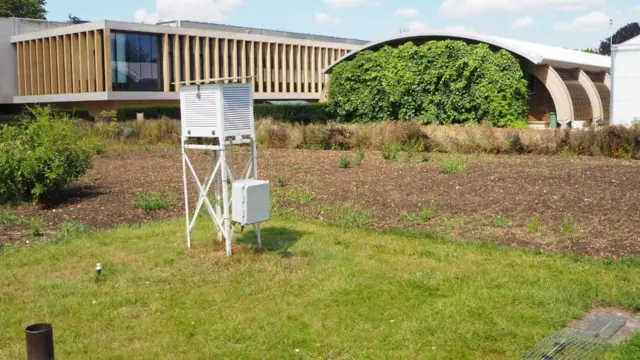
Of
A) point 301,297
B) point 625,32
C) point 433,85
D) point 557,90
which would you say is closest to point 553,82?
point 557,90

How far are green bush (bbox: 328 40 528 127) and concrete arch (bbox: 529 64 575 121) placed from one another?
1373mm

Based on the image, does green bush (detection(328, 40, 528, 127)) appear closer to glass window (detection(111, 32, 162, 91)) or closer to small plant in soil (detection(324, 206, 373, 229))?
glass window (detection(111, 32, 162, 91))

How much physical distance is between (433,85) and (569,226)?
68.9 ft

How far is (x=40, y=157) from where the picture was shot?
11.3 m

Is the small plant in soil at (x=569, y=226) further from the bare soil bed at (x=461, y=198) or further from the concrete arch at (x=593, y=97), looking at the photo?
the concrete arch at (x=593, y=97)

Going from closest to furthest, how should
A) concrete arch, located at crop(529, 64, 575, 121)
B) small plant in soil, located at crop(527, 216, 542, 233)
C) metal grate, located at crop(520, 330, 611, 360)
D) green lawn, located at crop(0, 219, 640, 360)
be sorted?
metal grate, located at crop(520, 330, 611, 360)
green lawn, located at crop(0, 219, 640, 360)
small plant in soil, located at crop(527, 216, 542, 233)
concrete arch, located at crop(529, 64, 575, 121)

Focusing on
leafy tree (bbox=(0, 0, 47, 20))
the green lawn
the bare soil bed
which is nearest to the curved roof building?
the bare soil bed

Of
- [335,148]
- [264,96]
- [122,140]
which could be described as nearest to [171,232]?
[335,148]

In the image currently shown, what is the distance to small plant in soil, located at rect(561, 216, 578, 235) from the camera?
358 inches

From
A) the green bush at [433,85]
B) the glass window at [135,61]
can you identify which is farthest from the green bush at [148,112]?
the green bush at [433,85]

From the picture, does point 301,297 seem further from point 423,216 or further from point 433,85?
point 433,85

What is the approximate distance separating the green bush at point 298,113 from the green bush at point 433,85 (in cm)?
115

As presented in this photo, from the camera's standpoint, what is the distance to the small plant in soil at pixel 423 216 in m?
10.2

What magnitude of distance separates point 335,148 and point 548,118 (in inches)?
586
